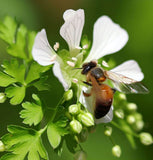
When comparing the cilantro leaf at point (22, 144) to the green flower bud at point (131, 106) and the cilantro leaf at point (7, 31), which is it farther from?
the green flower bud at point (131, 106)

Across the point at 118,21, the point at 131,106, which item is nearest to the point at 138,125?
the point at 131,106

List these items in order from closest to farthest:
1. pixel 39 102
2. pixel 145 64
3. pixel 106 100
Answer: pixel 106 100 → pixel 39 102 → pixel 145 64

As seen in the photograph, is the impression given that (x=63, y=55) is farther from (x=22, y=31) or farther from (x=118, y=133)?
(x=118, y=133)

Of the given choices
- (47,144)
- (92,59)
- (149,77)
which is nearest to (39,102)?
(92,59)

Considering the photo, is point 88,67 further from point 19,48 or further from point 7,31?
point 7,31

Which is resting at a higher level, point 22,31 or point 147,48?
point 22,31

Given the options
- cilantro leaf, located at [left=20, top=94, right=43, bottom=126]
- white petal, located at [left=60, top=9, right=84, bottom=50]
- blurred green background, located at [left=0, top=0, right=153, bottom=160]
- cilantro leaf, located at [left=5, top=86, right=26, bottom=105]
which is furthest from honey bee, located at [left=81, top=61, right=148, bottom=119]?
blurred green background, located at [left=0, top=0, right=153, bottom=160]
